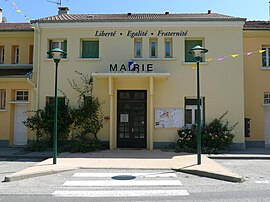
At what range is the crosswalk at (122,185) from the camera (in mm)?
6633

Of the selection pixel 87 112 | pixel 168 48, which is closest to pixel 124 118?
pixel 87 112

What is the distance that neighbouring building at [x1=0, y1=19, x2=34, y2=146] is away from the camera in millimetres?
14547

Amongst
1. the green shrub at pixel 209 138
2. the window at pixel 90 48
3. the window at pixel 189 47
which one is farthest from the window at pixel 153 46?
the green shrub at pixel 209 138

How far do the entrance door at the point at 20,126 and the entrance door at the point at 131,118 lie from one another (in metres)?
4.98

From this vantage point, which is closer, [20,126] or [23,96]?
[20,126]

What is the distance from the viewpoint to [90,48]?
47.4 ft

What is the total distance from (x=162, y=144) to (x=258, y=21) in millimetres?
9991

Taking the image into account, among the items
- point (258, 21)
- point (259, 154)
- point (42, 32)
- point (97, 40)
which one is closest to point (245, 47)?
point (258, 21)

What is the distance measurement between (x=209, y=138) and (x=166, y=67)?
396cm

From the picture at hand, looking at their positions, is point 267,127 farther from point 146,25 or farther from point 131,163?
point 131,163

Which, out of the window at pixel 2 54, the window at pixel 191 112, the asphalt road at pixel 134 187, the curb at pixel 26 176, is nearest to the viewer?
the asphalt road at pixel 134 187

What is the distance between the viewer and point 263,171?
932 cm

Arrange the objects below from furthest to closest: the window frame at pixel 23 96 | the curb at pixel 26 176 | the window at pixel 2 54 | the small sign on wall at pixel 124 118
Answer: the window at pixel 2 54
the window frame at pixel 23 96
the small sign on wall at pixel 124 118
the curb at pixel 26 176

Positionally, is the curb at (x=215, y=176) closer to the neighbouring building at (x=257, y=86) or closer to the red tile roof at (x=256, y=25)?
the neighbouring building at (x=257, y=86)
